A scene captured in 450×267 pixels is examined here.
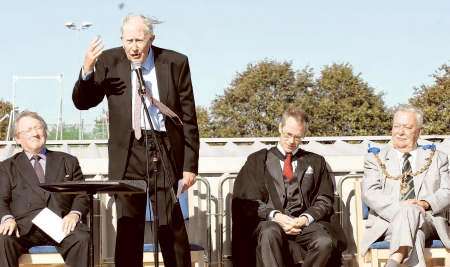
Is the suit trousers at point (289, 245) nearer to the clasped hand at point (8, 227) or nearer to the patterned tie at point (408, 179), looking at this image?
the patterned tie at point (408, 179)

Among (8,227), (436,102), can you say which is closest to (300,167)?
(8,227)

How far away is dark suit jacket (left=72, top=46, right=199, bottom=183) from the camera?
548cm

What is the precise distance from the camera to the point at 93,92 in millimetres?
5469

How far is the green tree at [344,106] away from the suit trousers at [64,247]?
130ft

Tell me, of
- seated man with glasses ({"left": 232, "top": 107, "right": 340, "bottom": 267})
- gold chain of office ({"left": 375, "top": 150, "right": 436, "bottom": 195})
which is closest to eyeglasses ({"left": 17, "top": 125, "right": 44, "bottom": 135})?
seated man with glasses ({"left": 232, "top": 107, "right": 340, "bottom": 267})

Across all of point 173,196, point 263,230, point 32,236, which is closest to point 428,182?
point 263,230

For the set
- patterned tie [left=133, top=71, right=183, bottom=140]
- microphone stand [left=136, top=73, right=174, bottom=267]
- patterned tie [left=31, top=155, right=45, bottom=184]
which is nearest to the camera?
microphone stand [left=136, top=73, right=174, bottom=267]

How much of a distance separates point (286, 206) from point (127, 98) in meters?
1.91

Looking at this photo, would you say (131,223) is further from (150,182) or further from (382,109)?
(382,109)

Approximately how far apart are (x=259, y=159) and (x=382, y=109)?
4202cm

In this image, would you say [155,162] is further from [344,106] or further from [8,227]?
[344,106]

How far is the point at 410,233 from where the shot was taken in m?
6.68

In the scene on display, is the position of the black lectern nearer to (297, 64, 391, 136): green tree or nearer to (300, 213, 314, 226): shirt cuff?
(300, 213, 314, 226): shirt cuff

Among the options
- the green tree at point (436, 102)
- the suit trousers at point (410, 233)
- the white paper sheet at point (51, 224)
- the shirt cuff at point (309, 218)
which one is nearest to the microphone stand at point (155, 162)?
the white paper sheet at point (51, 224)
